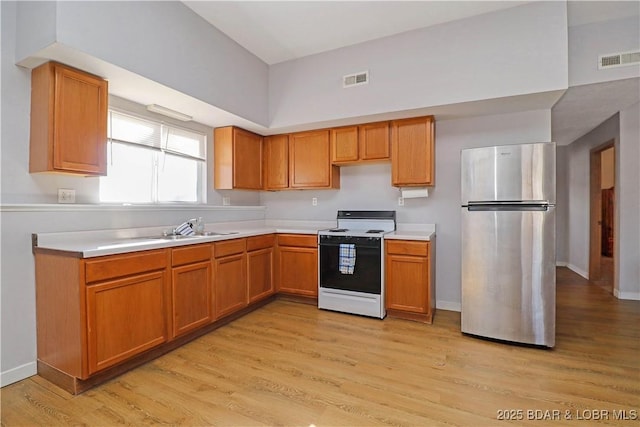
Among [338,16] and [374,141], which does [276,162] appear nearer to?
[374,141]

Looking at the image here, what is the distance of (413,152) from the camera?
11.4 ft

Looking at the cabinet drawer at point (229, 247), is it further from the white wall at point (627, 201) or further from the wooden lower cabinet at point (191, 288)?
the white wall at point (627, 201)

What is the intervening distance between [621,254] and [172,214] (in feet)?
18.1

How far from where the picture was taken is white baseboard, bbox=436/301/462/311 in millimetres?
3584

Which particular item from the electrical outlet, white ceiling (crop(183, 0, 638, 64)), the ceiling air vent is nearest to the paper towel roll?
the ceiling air vent

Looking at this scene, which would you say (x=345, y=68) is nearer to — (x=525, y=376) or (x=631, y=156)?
(x=525, y=376)

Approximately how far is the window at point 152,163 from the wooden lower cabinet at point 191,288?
35.0 inches

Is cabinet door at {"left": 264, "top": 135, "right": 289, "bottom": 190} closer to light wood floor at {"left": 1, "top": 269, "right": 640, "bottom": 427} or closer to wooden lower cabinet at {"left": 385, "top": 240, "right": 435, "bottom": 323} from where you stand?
wooden lower cabinet at {"left": 385, "top": 240, "right": 435, "bottom": 323}

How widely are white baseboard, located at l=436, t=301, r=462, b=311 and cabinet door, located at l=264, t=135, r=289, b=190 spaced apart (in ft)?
7.96

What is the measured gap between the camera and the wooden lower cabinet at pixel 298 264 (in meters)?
3.79

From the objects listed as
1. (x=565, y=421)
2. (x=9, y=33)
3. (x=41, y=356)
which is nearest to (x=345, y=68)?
(x=9, y=33)

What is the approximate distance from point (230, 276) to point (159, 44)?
216cm

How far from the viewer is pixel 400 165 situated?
3.52m

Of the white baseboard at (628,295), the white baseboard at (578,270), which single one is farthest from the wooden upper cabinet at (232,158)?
the white baseboard at (578,270)
